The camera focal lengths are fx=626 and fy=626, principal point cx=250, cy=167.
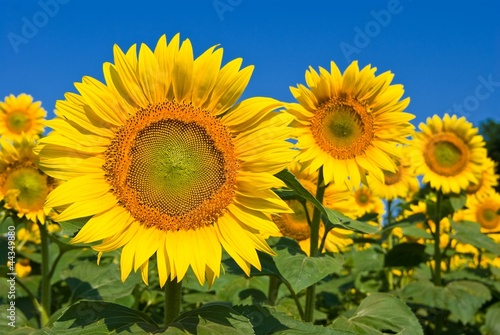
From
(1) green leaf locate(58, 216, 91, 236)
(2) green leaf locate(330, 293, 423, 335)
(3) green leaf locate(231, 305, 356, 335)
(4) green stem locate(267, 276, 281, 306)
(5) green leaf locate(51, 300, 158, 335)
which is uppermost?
(1) green leaf locate(58, 216, 91, 236)

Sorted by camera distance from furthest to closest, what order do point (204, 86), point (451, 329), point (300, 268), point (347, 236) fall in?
point (451, 329) → point (347, 236) → point (300, 268) → point (204, 86)

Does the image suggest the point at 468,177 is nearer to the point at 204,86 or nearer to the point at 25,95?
the point at 204,86

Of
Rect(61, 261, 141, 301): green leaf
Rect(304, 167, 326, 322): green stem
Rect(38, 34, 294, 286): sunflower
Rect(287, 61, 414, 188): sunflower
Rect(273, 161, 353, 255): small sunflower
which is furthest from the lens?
Rect(273, 161, 353, 255): small sunflower

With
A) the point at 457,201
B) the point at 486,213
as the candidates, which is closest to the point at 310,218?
the point at 457,201

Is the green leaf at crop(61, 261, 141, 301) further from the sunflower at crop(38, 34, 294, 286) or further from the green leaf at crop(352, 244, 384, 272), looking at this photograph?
the green leaf at crop(352, 244, 384, 272)

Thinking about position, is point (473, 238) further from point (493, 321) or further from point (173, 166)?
point (173, 166)

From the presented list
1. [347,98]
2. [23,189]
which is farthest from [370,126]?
[23,189]

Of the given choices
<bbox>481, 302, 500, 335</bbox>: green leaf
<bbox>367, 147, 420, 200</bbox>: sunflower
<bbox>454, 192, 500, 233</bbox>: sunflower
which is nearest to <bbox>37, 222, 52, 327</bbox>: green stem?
<bbox>481, 302, 500, 335</bbox>: green leaf

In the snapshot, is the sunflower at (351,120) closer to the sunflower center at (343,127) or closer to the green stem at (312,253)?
the sunflower center at (343,127)
